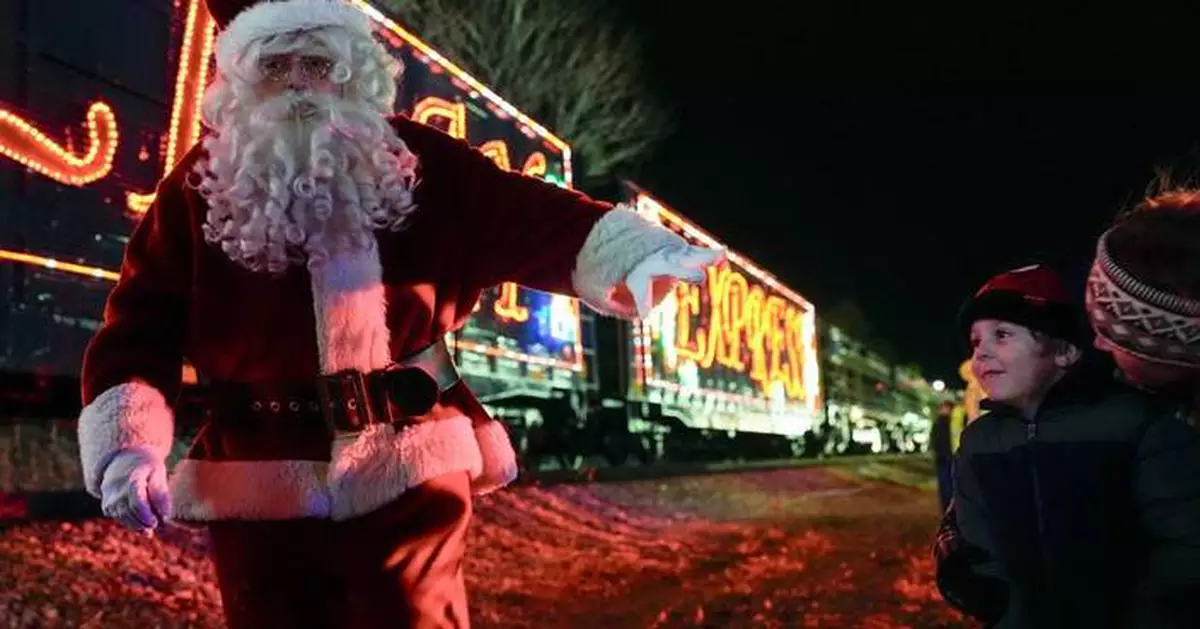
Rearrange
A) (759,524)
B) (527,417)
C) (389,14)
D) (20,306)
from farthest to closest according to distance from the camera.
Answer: (527,417) < (759,524) < (389,14) < (20,306)

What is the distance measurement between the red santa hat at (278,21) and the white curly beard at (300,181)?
15 cm

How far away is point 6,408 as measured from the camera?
6363mm

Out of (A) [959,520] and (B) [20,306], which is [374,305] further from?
(B) [20,306]

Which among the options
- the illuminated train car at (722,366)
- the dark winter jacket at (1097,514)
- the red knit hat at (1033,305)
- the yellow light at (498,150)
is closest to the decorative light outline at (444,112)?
the yellow light at (498,150)

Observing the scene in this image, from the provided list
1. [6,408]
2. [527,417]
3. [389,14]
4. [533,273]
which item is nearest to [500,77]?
[527,417]

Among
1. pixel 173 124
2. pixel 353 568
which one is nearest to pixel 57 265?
pixel 173 124

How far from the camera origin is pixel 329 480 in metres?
2.22

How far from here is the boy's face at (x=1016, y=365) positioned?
2578 millimetres

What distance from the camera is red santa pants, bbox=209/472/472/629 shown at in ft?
7.20

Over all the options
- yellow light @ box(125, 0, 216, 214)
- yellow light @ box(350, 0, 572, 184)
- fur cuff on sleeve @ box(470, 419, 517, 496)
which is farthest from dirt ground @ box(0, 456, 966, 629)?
yellow light @ box(350, 0, 572, 184)

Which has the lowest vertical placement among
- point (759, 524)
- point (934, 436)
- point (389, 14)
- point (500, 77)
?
point (759, 524)

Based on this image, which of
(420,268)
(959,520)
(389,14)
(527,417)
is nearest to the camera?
(420,268)

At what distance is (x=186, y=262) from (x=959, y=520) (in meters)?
1.85

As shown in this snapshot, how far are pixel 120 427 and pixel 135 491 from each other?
0.17 m
